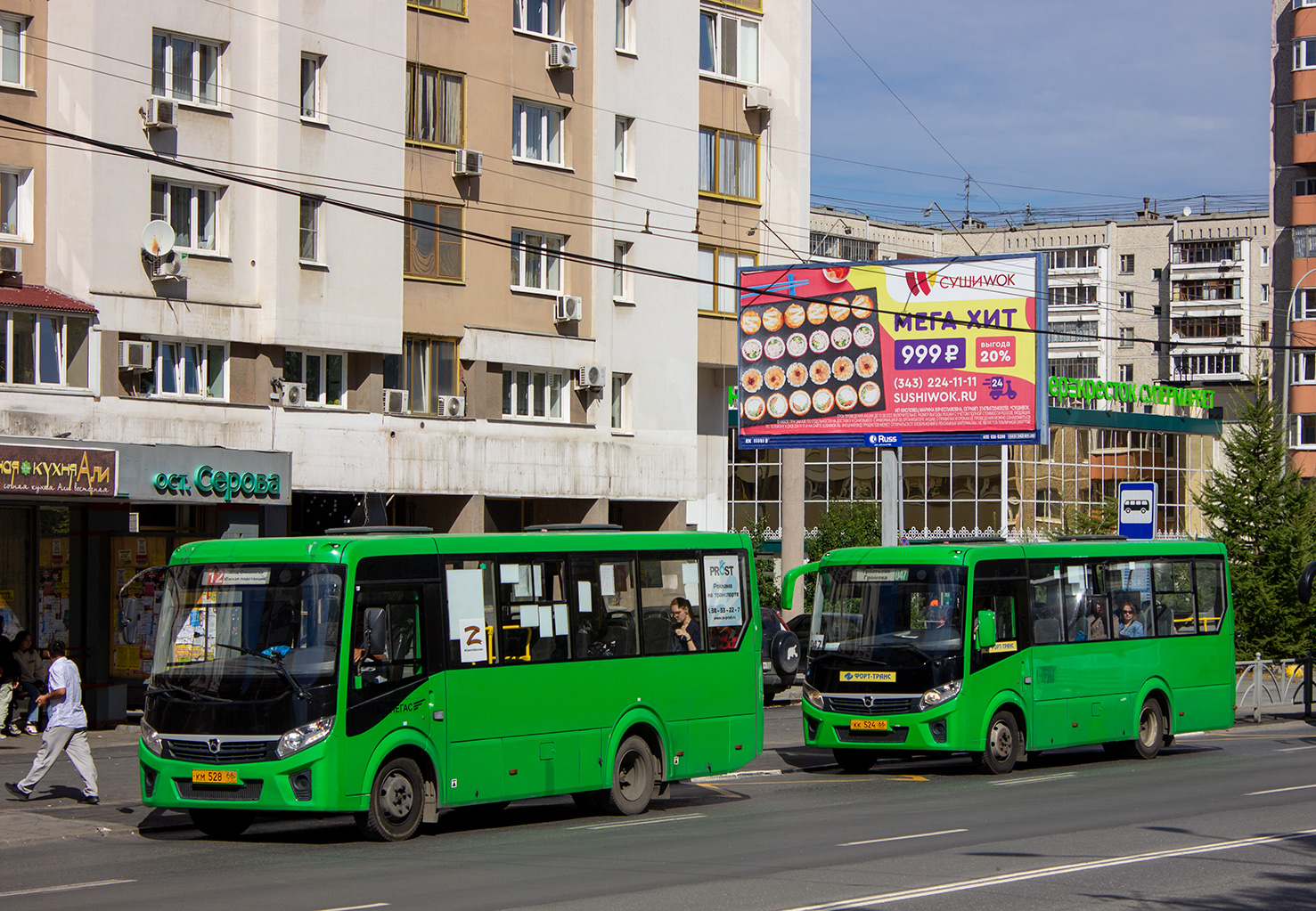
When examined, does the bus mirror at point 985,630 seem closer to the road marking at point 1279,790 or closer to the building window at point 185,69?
the road marking at point 1279,790

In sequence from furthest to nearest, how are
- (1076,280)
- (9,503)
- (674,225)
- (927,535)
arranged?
(1076,280) < (927,535) < (674,225) < (9,503)

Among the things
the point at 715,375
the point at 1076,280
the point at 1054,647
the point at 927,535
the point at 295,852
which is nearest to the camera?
the point at 295,852

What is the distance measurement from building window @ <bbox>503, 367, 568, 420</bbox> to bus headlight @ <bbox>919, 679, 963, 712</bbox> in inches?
676

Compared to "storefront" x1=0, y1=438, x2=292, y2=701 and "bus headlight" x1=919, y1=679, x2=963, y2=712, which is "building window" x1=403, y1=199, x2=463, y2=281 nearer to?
"storefront" x1=0, y1=438, x2=292, y2=701

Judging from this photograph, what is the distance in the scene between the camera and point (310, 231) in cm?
3092

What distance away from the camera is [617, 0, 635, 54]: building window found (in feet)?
124

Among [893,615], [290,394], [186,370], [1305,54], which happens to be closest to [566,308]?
[290,394]

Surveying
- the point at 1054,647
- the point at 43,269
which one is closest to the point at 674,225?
the point at 43,269

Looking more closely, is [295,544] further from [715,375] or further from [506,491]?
[715,375]

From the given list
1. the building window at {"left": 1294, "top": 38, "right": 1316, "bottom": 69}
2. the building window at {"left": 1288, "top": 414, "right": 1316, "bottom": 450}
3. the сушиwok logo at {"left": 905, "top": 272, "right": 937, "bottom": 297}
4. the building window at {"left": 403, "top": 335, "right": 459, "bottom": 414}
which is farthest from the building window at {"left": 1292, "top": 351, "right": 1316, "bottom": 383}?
the building window at {"left": 403, "top": 335, "right": 459, "bottom": 414}

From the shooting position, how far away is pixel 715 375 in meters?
44.4

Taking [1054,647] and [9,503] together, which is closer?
[1054,647]

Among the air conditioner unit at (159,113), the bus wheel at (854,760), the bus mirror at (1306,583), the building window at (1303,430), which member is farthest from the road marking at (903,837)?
the building window at (1303,430)

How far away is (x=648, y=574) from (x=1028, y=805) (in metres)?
4.51
